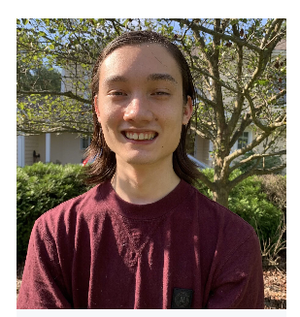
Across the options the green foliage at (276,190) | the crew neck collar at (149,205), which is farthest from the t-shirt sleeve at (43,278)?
the green foliage at (276,190)

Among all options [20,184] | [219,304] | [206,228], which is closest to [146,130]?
[206,228]

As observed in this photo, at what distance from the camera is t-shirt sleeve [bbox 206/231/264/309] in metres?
1.26

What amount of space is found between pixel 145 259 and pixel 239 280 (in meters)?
0.41

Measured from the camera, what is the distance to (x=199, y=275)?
128cm

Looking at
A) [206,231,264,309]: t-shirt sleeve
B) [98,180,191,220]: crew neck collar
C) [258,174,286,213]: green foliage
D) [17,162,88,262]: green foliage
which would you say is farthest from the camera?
[258,174,286,213]: green foliage

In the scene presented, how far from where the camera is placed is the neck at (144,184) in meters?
1.46

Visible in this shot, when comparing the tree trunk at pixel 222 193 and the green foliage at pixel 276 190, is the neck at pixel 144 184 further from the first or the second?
the green foliage at pixel 276 190

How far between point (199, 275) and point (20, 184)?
14.6 ft

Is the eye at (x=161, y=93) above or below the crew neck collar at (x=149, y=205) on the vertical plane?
above

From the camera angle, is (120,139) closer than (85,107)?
Yes

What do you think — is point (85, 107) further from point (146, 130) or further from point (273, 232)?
point (273, 232)

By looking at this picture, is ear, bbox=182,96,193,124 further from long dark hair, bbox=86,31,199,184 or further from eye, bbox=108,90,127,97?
eye, bbox=108,90,127,97

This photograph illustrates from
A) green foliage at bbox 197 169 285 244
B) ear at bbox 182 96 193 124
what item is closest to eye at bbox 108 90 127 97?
ear at bbox 182 96 193 124

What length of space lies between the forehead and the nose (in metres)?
0.11
